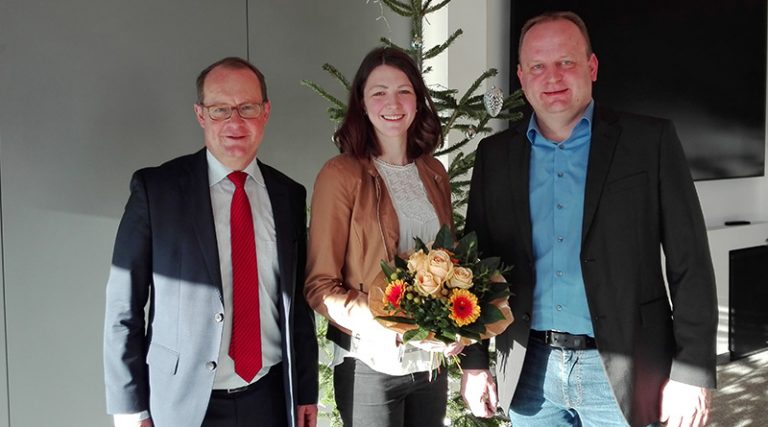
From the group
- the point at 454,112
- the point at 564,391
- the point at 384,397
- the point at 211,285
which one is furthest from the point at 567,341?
the point at 454,112

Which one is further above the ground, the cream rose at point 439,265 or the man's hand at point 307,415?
the cream rose at point 439,265

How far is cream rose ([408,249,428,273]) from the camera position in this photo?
1.86 metres

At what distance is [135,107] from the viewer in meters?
2.76

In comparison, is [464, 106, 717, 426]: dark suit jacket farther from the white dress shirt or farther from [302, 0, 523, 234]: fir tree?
[302, 0, 523, 234]: fir tree

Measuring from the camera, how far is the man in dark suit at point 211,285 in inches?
74.7

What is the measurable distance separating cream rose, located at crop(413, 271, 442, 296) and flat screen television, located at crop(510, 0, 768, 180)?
290 cm

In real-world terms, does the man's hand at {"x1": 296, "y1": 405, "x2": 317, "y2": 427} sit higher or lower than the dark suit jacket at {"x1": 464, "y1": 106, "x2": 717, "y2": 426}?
lower

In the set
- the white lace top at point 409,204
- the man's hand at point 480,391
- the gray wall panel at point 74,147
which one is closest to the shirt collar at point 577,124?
the white lace top at point 409,204

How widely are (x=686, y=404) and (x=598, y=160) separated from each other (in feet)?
2.47

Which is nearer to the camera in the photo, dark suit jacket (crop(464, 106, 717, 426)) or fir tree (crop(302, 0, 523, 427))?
dark suit jacket (crop(464, 106, 717, 426))

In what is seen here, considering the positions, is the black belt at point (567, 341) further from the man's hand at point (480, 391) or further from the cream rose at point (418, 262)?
the cream rose at point (418, 262)

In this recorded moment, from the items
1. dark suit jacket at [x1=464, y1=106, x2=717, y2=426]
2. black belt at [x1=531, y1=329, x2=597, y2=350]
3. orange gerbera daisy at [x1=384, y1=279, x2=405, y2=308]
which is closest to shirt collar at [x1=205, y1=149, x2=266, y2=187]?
orange gerbera daisy at [x1=384, y1=279, x2=405, y2=308]

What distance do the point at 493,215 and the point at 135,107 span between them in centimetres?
160

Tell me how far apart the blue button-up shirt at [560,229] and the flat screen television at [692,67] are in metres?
2.49
